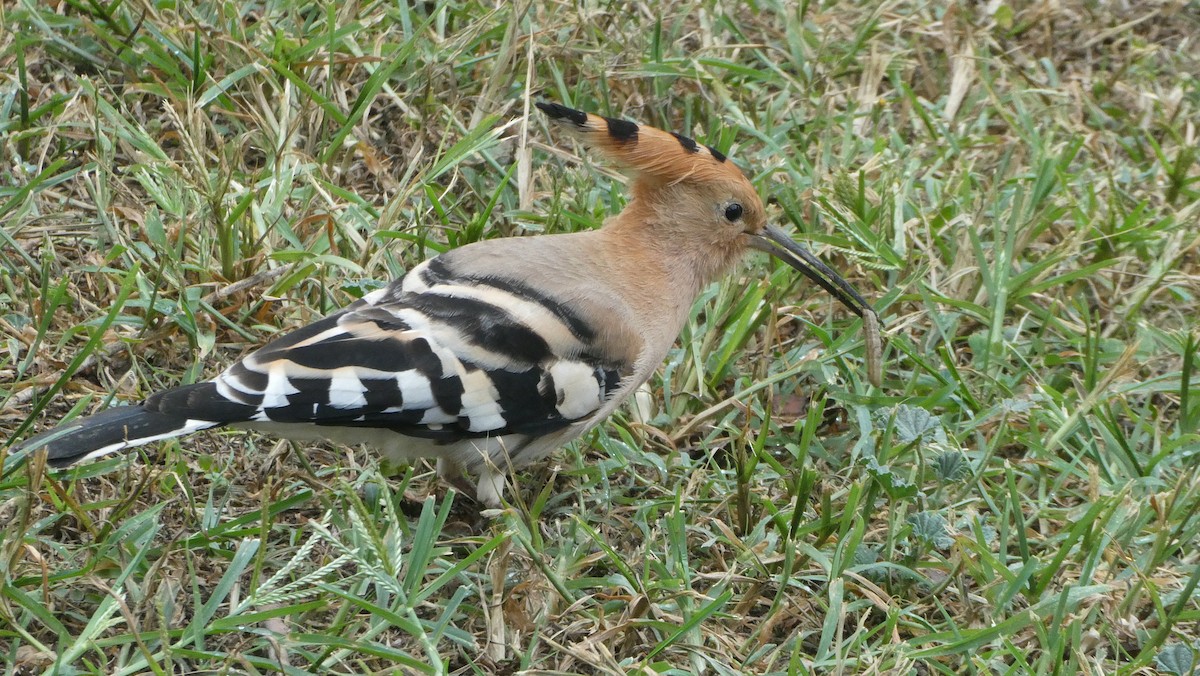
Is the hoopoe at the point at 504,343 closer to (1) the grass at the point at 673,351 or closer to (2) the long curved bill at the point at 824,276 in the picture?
(2) the long curved bill at the point at 824,276

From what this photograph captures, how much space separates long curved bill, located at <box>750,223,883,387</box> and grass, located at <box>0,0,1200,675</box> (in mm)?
76

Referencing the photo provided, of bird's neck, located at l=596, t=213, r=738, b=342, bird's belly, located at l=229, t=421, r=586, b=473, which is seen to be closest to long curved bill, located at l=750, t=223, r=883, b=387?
bird's neck, located at l=596, t=213, r=738, b=342

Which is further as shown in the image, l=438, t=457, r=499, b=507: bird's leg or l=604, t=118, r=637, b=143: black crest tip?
l=604, t=118, r=637, b=143: black crest tip

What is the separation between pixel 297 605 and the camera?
2.26 meters

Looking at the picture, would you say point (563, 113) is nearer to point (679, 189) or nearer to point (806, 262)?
point (679, 189)

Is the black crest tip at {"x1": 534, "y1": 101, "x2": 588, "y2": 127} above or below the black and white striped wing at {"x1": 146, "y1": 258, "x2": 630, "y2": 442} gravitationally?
above

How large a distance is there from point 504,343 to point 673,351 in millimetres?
683

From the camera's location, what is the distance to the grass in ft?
7.93

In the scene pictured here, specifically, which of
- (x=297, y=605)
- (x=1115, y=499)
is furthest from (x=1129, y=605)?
(x=297, y=605)

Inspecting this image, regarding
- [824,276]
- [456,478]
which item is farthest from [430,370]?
[824,276]

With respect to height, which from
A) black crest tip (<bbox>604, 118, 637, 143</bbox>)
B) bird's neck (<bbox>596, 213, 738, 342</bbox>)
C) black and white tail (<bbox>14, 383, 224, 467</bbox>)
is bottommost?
A: bird's neck (<bbox>596, 213, 738, 342</bbox>)

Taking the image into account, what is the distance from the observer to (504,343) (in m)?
2.67

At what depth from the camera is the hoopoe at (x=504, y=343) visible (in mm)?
2426

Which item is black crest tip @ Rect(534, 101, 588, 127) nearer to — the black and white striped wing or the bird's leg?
the black and white striped wing
